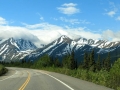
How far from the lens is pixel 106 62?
138250 millimetres

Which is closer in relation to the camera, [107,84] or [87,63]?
[107,84]

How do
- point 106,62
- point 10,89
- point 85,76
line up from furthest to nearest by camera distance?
1. point 106,62
2. point 85,76
3. point 10,89

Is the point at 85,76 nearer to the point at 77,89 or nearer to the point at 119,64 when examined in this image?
the point at 119,64

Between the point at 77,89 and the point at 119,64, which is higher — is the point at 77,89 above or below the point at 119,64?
below

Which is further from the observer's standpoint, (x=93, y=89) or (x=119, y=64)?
(x=119, y=64)

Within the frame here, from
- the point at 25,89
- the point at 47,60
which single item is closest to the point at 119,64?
the point at 25,89

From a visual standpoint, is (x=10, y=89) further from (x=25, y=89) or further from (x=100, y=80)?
(x=100, y=80)

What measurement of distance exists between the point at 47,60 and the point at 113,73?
4171 inches

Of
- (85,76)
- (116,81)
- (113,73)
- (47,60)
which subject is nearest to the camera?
(116,81)

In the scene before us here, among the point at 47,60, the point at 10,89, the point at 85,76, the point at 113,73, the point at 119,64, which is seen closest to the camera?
the point at 10,89

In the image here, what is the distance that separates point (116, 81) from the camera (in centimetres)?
2083

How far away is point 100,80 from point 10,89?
34.7ft

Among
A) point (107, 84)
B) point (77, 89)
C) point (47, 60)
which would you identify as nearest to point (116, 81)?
point (107, 84)

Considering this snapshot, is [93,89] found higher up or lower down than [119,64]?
lower down
